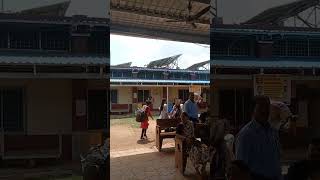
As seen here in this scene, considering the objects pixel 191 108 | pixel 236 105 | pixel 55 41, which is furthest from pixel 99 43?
pixel 236 105

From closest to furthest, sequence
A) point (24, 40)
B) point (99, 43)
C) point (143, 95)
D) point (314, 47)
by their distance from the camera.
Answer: point (24, 40)
point (99, 43)
point (314, 47)
point (143, 95)

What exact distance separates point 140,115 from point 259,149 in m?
0.56

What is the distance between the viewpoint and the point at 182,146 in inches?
72.5

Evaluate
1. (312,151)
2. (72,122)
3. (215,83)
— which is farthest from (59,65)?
(312,151)

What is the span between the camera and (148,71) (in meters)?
1.90

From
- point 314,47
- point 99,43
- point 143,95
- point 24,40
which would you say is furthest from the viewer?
point 143,95

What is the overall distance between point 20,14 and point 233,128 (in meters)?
1.02

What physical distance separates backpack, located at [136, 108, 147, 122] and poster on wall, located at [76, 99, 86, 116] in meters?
0.26

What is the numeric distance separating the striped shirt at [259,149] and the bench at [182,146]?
187mm

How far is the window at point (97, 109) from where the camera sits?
1.63m

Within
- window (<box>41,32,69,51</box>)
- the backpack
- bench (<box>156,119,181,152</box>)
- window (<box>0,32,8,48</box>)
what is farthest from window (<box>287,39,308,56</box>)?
window (<box>0,32,8,48</box>)

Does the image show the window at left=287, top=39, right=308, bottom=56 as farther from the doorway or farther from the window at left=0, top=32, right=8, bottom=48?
the window at left=0, top=32, right=8, bottom=48

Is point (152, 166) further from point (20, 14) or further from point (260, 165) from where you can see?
point (20, 14)

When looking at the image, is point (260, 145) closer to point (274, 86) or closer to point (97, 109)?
point (274, 86)
